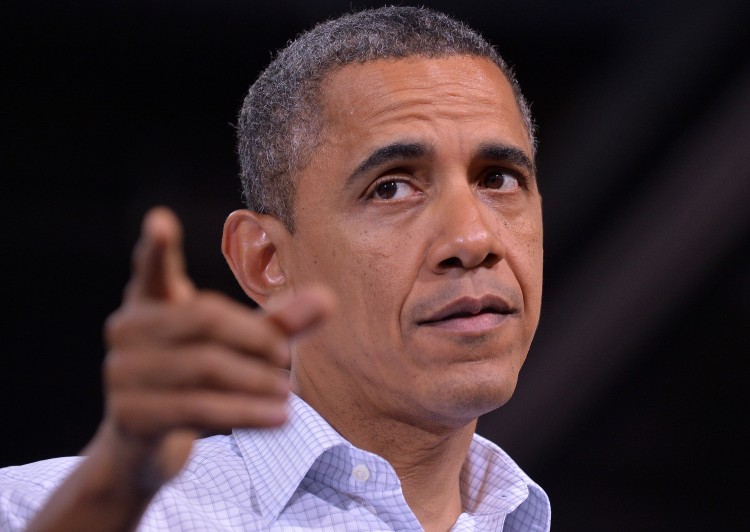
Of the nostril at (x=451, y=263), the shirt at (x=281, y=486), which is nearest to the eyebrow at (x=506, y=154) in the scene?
the nostril at (x=451, y=263)

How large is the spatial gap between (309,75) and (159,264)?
0.98 meters

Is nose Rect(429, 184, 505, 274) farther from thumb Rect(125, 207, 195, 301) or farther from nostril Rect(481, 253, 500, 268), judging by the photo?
thumb Rect(125, 207, 195, 301)

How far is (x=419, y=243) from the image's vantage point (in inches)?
62.3

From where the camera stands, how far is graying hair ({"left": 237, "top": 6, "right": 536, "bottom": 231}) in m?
1.75

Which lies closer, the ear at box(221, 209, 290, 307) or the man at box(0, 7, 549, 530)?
the man at box(0, 7, 549, 530)

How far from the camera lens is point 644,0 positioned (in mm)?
2830

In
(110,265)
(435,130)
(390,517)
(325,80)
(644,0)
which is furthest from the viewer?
(644,0)

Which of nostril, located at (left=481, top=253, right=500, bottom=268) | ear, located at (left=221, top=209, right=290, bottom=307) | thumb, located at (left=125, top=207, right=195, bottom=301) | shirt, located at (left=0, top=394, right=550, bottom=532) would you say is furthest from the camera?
ear, located at (left=221, top=209, right=290, bottom=307)

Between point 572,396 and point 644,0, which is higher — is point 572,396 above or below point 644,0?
below

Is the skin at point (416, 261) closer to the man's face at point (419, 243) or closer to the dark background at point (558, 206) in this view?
the man's face at point (419, 243)

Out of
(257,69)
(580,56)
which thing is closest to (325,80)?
(257,69)

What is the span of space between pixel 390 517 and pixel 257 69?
154cm

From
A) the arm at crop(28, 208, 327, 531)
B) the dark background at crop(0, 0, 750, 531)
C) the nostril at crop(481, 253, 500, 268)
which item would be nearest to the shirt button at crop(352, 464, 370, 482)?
the nostril at crop(481, 253, 500, 268)

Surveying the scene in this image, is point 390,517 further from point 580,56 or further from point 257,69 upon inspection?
point 580,56
